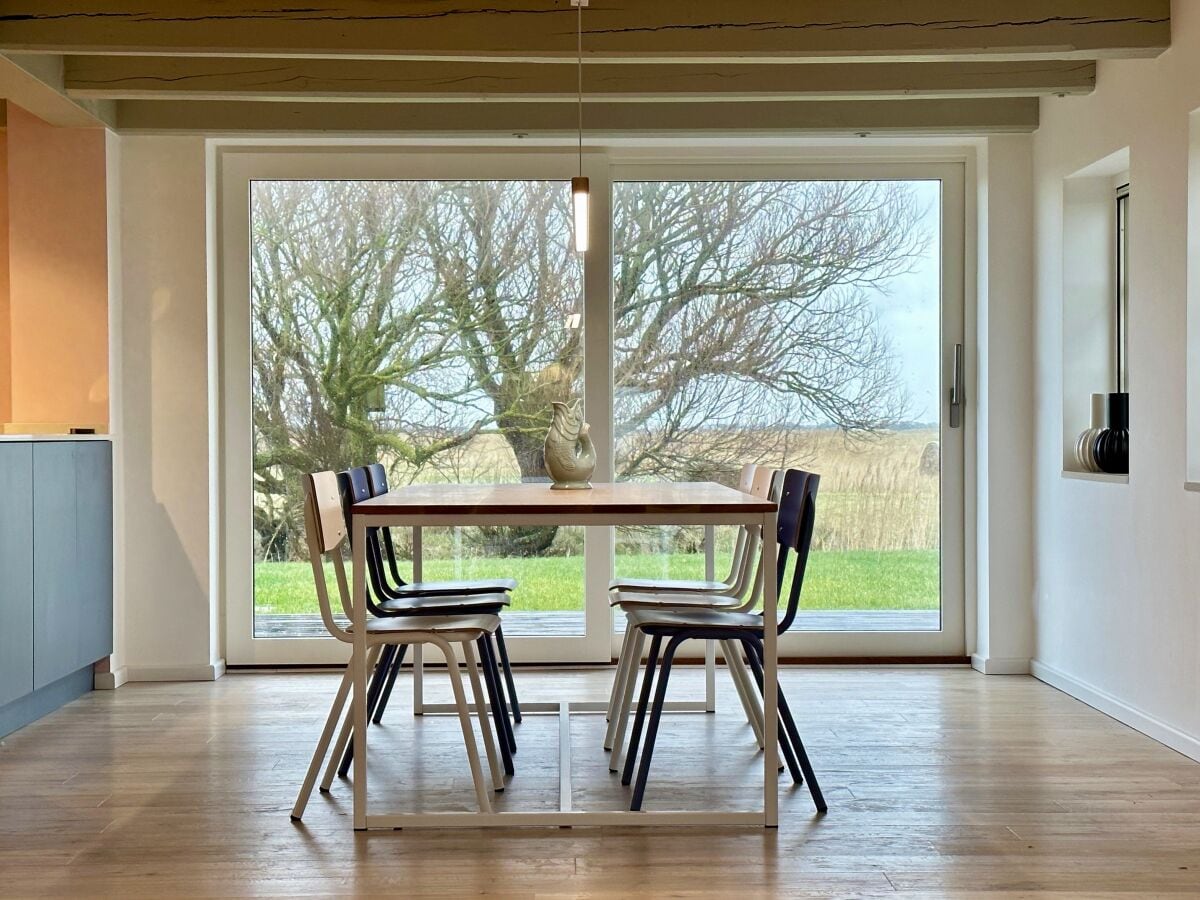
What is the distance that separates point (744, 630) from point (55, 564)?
2.56 metres

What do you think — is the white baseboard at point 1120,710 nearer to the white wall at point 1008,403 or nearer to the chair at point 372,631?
the white wall at point 1008,403

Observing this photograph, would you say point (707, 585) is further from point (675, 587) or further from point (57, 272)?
point (57, 272)

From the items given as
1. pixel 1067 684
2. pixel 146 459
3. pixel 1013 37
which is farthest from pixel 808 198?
pixel 146 459

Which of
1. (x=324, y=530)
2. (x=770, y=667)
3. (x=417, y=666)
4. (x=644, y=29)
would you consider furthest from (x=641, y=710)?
(x=644, y=29)

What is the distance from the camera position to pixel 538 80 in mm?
4223

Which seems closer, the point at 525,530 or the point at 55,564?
the point at 55,564

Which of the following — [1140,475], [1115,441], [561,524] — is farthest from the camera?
[1115,441]

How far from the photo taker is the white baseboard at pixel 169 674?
4723 mm

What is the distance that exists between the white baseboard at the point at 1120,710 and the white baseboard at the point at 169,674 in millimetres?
3382

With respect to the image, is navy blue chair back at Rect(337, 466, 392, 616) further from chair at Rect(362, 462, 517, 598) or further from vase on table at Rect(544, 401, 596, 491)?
vase on table at Rect(544, 401, 596, 491)

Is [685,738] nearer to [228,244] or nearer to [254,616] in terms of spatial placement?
[254,616]

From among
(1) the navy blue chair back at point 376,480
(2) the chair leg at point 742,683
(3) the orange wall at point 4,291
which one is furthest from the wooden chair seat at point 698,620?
(3) the orange wall at point 4,291

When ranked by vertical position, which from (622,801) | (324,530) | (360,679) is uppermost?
(324,530)

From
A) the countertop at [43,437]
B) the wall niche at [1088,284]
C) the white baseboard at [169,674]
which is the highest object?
the wall niche at [1088,284]
